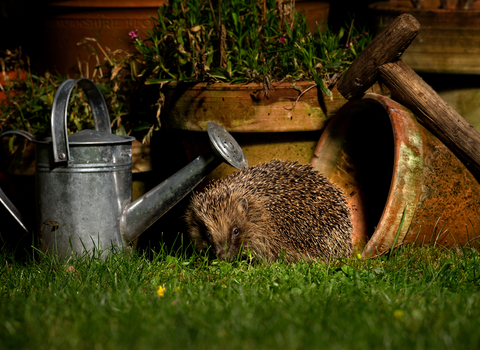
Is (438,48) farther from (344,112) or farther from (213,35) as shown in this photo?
(213,35)

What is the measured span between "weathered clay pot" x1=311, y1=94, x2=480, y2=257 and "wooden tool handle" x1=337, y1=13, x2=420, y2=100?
104 mm

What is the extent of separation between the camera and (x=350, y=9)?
574 cm

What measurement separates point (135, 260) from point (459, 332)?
→ 5.96ft

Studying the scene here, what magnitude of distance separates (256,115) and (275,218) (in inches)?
28.9

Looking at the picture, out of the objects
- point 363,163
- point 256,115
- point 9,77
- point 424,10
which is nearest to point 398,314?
point 256,115

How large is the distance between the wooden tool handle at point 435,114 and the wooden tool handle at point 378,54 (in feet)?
0.22

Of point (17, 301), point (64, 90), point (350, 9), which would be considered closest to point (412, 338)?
point (17, 301)

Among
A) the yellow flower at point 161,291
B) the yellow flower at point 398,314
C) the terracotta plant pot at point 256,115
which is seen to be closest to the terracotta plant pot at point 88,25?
Answer: the terracotta plant pot at point 256,115

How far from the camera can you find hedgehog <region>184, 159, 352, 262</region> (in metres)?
3.17

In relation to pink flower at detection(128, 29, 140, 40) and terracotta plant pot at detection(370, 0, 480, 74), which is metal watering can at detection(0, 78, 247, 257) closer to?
pink flower at detection(128, 29, 140, 40)

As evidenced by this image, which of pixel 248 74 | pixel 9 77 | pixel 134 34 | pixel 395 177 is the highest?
pixel 134 34

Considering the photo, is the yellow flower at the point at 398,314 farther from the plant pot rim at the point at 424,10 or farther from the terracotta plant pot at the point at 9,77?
the terracotta plant pot at the point at 9,77

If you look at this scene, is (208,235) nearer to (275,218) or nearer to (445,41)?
(275,218)

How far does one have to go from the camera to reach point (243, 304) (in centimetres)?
207
